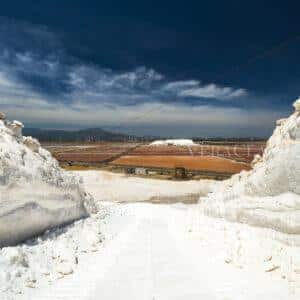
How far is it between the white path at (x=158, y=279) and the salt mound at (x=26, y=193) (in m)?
1.64

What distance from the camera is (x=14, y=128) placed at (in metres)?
11.2

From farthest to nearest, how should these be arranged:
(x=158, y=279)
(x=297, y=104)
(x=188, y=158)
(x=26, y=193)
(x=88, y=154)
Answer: (x=88, y=154)
(x=188, y=158)
(x=297, y=104)
(x=26, y=193)
(x=158, y=279)

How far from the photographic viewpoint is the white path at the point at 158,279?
6.04 metres

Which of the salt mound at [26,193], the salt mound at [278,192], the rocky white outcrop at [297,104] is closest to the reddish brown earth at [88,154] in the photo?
the salt mound at [26,193]

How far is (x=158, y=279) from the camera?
22.3ft

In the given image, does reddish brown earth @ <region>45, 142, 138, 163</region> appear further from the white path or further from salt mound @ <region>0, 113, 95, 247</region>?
the white path

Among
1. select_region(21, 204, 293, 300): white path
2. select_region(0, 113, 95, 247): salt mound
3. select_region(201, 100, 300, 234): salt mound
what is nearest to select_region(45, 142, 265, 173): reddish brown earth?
select_region(201, 100, 300, 234): salt mound

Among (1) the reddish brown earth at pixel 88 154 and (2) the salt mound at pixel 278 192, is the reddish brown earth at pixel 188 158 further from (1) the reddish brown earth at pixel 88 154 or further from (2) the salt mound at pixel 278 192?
(2) the salt mound at pixel 278 192

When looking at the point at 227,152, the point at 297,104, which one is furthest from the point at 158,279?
the point at 227,152

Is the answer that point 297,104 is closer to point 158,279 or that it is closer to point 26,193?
point 158,279

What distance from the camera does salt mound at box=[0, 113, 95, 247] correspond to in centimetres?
800

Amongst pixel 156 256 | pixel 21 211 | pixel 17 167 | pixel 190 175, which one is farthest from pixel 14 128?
pixel 190 175

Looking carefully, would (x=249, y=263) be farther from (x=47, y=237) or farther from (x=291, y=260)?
(x=47, y=237)

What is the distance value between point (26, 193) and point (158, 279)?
3.99 metres
